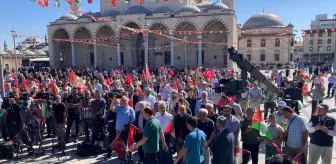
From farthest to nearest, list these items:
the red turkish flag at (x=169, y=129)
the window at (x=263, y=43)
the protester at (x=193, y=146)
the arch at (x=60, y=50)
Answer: the window at (x=263, y=43), the arch at (x=60, y=50), the red turkish flag at (x=169, y=129), the protester at (x=193, y=146)

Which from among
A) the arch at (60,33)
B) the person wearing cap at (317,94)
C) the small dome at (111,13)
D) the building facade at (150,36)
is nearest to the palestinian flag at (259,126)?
the person wearing cap at (317,94)

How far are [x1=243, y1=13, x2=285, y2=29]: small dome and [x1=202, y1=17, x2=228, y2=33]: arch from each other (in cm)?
1820

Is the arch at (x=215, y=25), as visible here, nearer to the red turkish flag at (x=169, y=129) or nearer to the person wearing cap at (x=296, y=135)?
the red turkish flag at (x=169, y=129)

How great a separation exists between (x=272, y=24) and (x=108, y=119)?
157 feet

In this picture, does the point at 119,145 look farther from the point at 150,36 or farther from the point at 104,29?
the point at 104,29

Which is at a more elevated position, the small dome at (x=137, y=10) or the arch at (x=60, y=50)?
the small dome at (x=137, y=10)

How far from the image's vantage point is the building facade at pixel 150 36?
32406mm

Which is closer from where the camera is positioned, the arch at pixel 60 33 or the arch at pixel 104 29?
the arch at pixel 104 29

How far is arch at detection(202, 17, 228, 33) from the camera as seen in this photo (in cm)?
3117

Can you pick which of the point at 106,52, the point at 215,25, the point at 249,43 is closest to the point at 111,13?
the point at 106,52

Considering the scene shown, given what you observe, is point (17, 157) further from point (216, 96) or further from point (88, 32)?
point (88, 32)

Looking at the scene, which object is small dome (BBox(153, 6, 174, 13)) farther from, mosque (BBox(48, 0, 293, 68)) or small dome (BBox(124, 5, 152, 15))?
small dome (BBox(124, 5, 152, 15))

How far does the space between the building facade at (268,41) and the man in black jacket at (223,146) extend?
1704 inches

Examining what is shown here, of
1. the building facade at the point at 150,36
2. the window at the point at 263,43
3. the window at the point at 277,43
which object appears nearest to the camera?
the building facade at the point at 150,36
